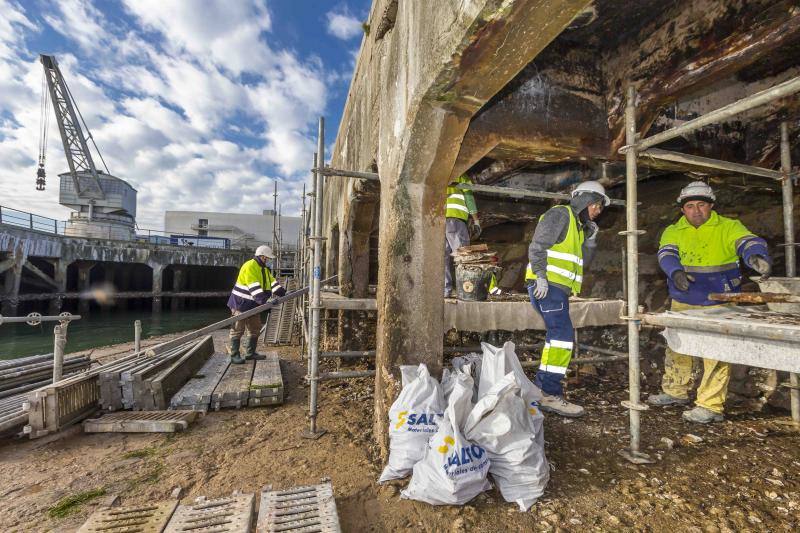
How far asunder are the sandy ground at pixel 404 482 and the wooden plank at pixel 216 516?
12.1 inches

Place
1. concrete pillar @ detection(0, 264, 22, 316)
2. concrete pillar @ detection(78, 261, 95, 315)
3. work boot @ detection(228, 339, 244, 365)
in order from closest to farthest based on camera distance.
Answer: work boot @ detection(228, 339, 244, 365) → concrete pillar @ detection(0, 264, 22, 316) → concrete pillar @ detection(78, 261, 95, 315)

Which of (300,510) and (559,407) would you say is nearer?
(300,510)

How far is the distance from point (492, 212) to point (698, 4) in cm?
382

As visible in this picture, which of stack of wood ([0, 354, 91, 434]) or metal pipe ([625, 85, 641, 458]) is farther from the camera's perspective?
stack of wood ([0, 354, 91, 434])

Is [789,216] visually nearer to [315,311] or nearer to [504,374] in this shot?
[504,374]

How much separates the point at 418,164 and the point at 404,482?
222cm

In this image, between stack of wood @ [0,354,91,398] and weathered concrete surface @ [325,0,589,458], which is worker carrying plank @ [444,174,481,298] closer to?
weathered concrete surface @ [325,0,589,458]

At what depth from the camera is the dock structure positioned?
14156 mm

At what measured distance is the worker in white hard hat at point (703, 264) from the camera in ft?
11.3

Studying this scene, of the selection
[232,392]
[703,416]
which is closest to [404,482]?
Answer: [232,392]

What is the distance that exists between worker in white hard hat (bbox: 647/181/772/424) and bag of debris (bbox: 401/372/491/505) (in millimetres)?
2590

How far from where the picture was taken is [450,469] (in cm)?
212

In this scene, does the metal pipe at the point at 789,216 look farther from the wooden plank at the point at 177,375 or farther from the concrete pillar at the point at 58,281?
the concrete pillar at the point at 58,281

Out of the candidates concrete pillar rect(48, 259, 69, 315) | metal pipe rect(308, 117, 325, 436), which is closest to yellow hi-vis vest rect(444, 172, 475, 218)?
metal pipe rect(308, 117, 325, 436)
